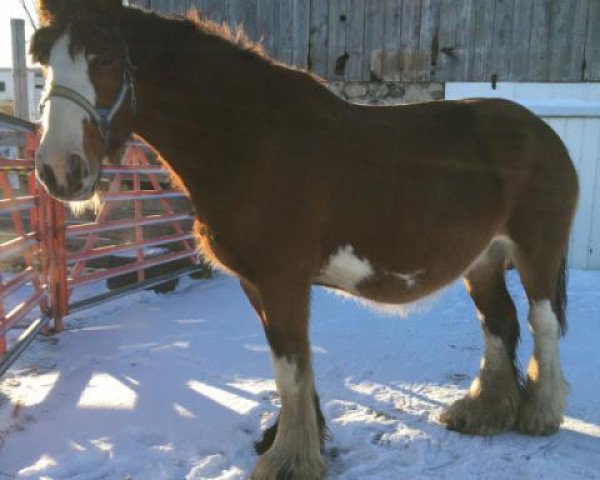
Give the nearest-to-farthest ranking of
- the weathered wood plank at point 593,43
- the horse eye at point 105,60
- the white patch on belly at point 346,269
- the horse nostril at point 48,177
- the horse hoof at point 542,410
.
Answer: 1. the horse nostril at point 48,177
2. the horse eye at point 105,60
3. the white patch on belly at point 346,269
4. the horse hoof at point 542,410
5. the weathered wood plank at point 593,43

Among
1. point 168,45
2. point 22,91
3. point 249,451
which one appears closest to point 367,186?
point 168,45

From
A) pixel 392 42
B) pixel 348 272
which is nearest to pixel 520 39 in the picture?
pixel 392 42

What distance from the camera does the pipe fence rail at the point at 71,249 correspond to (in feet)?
11.6

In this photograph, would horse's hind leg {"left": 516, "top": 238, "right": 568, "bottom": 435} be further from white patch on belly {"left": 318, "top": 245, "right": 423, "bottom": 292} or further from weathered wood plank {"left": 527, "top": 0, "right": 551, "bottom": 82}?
weathered wood plank {"left": 527, "top": 0, "right": 551, "bottom": 82}

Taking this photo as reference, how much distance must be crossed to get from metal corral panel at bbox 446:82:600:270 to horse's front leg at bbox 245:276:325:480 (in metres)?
5.40

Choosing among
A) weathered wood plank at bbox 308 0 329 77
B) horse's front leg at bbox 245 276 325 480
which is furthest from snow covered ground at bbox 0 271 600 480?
weathered wood plank at bbox 308 0 329 77

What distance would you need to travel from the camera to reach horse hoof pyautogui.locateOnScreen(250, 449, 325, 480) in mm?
2164

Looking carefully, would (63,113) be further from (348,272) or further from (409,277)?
(409,277)

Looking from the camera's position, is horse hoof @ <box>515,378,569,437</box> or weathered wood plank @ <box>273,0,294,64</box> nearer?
horse hoof @ <box>515,378,569,437</box>

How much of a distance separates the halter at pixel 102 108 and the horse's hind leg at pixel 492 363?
199 centimetres

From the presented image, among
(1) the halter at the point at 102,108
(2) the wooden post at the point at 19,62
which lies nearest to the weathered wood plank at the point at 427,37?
(1) the halter at the point at 102,108

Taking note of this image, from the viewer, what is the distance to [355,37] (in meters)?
6.80

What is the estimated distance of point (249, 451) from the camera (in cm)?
246

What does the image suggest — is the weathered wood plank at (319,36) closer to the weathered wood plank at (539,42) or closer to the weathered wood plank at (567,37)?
the weathered wood plank at (539,42)
